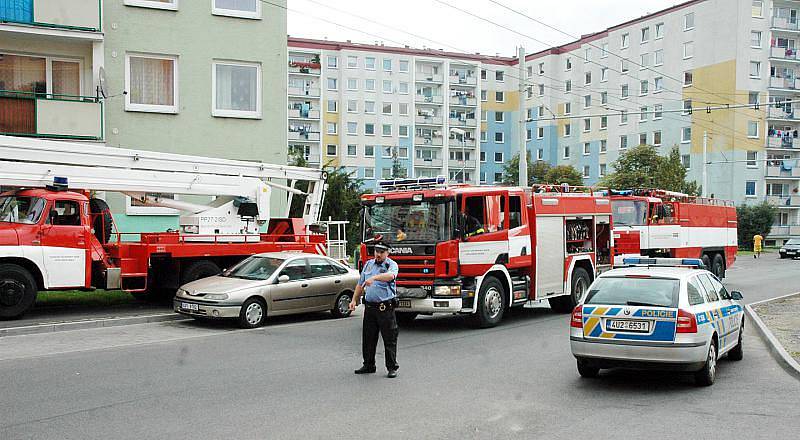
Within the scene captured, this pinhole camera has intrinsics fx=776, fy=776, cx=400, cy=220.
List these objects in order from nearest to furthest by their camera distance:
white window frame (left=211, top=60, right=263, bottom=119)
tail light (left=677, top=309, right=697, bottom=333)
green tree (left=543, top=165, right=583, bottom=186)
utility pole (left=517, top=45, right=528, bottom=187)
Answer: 1. tail light (left=677, top=309, right=697, bottom=333)
2. white window frame (left=211, top=60, right=263, bottom=119)
3. utility pole (left=517, top=45, right=528, bottom=187)
4. green tree (left=543, top=165, right=583, bottom=186)

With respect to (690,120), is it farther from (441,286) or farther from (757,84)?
(441,286)

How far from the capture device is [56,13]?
21641 mm

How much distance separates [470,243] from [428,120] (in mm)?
76014

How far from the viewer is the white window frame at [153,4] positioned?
23.1 metres

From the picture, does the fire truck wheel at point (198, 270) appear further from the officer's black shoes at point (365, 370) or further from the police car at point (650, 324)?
the police car at point (650, 324)

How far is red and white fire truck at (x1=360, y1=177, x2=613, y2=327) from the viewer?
14.4 m

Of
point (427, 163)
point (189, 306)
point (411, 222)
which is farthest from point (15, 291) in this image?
point (427, 163)

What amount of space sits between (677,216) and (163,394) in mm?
18737

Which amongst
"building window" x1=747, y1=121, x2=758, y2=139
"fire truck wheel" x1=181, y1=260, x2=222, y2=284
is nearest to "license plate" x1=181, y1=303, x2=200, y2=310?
"fire truck wheel" x1=181, y1=260, x2=222, y2=284

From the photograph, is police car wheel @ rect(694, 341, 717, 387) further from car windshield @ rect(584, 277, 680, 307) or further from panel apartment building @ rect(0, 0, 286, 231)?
panel apartment building @ rect(0, 0, 286, 231)

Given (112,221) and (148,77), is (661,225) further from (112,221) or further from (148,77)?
(148,77)

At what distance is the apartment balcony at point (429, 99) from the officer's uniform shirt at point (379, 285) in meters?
79.4

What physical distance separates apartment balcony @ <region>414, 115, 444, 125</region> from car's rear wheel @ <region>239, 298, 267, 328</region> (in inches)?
2947

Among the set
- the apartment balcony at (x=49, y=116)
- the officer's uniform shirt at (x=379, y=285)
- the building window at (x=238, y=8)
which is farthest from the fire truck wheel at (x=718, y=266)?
the apartment balcony at (x=49, y=116)
